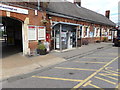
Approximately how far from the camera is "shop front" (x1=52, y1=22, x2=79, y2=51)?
39.2 ft

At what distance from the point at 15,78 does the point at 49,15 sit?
8123 mm

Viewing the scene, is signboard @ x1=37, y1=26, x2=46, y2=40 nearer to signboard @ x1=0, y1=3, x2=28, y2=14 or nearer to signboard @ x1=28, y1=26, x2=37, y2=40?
signboard @ x1=28, y1=26, x2=37, y2=40

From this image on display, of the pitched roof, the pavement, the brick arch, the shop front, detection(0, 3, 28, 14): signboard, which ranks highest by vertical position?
the pitched roof

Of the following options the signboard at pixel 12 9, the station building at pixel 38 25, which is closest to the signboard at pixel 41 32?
the station building at pixel 38 25

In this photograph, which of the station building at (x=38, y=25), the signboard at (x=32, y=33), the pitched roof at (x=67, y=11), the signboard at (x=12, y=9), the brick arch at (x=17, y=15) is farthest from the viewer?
the pitched roof at (x=67, y=11)

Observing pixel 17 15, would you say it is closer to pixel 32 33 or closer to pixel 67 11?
pixel 32 33

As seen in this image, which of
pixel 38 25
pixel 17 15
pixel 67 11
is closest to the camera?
pixel 17 15

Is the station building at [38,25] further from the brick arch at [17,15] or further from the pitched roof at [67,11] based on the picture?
the pitched roof at [67,11]

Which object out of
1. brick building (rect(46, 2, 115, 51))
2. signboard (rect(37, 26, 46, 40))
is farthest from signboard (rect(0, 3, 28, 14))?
brick building (rect(46, 2, 115, 51))

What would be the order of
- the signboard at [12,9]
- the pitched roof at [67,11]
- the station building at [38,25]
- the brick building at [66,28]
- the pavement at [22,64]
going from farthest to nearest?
the pitched roof at [67,11]
the brick building at [66,28]
the station building at [38,25]
the signboard at [12,9]
the pavement at [22,64]

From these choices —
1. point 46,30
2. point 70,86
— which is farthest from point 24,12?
point 70,86

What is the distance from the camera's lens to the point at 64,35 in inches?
489

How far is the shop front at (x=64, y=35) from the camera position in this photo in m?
11.9

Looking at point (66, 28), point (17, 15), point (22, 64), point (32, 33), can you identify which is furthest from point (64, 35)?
point (22, 64)
